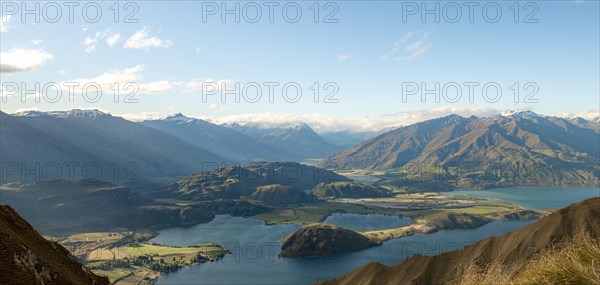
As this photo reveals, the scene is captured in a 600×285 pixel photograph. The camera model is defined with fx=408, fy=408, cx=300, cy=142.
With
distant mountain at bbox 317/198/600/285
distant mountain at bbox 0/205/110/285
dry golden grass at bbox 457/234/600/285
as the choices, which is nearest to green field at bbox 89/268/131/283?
distant mountain at bbox 317/198/600/285

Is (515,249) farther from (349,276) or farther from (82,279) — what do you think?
(82,279)

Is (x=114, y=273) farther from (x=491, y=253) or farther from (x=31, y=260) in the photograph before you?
(x=31, y=260)

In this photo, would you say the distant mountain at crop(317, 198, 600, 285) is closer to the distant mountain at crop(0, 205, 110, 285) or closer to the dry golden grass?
the distant mountain at crop(0, 205, 110, 285)

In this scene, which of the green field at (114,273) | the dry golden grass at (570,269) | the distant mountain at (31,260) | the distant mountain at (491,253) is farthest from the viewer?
the green field at (114,273)

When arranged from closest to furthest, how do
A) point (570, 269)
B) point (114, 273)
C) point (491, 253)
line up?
point (570, 269) < point (491, 253) < point (114, 273)

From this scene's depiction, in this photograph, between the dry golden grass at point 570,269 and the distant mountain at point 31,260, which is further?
the distant mountain at point 31,260

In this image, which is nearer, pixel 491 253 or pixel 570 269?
pixel 570 269

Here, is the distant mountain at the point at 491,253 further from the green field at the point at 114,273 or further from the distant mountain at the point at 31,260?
the green field at the point at 114,273

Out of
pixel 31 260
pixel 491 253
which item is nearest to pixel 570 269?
pixel 31 260

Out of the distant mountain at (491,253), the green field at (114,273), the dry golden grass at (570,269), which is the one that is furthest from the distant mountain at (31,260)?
the green field at (114,273)
